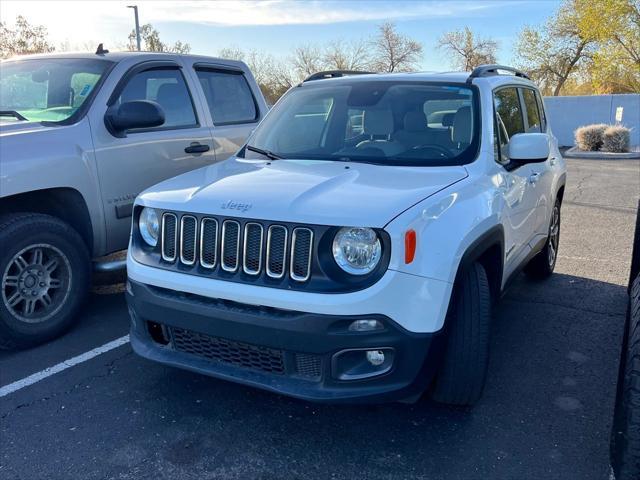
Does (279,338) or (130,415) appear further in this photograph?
(130,415)

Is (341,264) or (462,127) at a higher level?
(462,127)

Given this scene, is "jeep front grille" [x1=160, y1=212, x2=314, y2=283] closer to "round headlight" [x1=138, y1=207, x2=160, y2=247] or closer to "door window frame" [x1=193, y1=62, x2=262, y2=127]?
"round headlight" [x1=138, y1=207, x2=160, y2=247]

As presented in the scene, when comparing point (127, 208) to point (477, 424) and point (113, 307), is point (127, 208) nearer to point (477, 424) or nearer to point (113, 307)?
point (113, 307)

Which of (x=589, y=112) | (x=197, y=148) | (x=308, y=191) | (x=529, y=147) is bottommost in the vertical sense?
(x=589, y=112)

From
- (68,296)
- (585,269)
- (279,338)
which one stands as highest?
(279,338)

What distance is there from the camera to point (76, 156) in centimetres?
414

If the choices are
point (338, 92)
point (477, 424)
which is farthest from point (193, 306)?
point (338, 92)

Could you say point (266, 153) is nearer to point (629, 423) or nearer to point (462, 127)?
point (462, 127)

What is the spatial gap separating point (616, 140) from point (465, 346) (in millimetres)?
18044

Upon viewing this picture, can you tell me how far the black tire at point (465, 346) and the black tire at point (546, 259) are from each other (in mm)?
2501

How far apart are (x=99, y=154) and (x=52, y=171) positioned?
1.36 ft

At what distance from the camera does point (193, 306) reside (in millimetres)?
2801

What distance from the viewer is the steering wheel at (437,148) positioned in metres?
3.54

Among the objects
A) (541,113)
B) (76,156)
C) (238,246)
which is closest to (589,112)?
(541,113)
